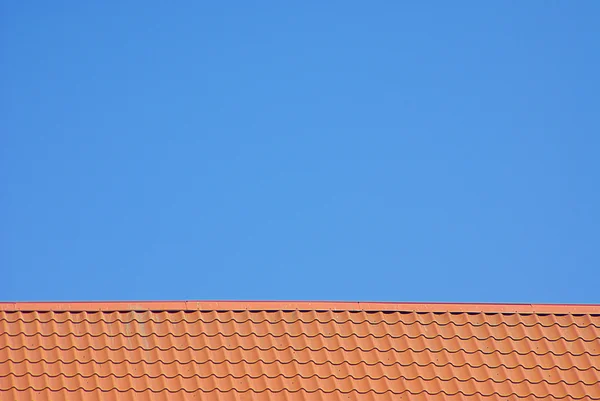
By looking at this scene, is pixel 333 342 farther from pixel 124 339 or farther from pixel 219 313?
pixel 124 339

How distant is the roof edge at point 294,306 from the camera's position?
14.8 m

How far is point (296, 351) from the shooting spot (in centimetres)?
1422

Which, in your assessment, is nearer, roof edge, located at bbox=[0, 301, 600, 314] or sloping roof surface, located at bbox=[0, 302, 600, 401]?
sloping roof surface, located at bbox=[0, 302, 600, 401]

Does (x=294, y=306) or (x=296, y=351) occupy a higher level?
(x=294, y=306)

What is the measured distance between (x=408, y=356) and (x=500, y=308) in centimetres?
163

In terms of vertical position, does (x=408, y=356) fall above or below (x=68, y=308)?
below

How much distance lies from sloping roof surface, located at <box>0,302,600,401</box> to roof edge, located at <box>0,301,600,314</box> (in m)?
0.02

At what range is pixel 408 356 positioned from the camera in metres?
14.2

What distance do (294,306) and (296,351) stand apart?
88 cm

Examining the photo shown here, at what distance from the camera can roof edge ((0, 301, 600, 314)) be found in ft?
48.5

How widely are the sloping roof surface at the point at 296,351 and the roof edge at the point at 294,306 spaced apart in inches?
0.6

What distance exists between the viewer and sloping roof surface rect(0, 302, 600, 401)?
13570mm


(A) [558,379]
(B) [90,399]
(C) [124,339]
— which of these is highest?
(C) [124,339]

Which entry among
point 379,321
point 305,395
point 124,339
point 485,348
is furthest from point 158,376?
point 485,348
